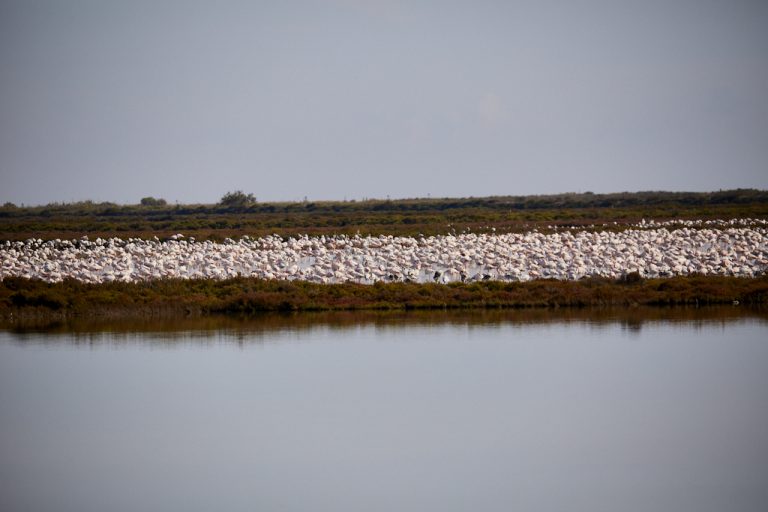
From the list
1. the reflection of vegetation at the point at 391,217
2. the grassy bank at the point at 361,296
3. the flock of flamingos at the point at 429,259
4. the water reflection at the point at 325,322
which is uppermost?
the reflection of vegetation at the point at 391,217

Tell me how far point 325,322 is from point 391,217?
3833 centimetres

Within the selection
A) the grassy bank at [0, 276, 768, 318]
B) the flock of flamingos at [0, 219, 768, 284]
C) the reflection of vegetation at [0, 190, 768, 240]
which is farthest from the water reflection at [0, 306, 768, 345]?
the reflection of vegetation at [0, 190, 768, 240]

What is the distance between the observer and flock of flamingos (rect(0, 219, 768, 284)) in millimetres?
26969

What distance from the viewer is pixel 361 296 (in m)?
24.3

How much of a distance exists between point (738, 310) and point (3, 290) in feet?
53.1

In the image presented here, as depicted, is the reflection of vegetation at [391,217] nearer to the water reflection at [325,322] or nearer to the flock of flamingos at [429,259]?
the flock of flamingos at [429,259]

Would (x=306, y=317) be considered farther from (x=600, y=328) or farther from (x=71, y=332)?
(x=600, y=328)

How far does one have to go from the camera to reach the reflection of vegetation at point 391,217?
48.5 m

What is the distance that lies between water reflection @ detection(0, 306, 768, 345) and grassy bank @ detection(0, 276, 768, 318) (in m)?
0.65

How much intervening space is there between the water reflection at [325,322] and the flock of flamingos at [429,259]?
417 centimetres

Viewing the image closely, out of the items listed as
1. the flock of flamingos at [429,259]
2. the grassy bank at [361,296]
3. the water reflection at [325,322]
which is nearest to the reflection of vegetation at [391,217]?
the flock of flamingos at [429,259]

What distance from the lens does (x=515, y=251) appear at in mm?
31391

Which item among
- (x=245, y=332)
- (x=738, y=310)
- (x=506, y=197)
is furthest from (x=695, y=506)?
(x=506, y=197)

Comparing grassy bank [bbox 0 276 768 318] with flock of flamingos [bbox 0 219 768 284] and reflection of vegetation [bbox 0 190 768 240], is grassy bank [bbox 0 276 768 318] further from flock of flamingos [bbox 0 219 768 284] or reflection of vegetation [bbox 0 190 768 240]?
reflection of vegetation [bbox 0 190 768 240]
